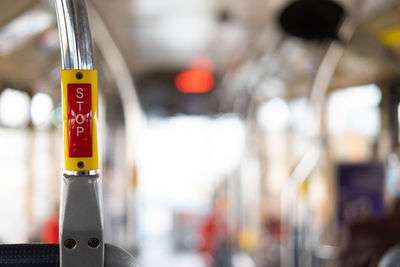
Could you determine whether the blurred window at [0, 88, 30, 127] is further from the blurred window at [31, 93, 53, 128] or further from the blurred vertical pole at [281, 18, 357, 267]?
the blurred vertical pole at [281, 18, 357, 267]

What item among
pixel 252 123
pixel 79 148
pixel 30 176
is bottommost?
pixel 30 176

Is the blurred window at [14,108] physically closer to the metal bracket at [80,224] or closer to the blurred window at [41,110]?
the blurred window at [41,110]

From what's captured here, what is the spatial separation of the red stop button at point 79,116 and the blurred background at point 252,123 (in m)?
1.88

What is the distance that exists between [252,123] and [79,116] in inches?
241

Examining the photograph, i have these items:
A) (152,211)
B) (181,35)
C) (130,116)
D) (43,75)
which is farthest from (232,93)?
(43,75)

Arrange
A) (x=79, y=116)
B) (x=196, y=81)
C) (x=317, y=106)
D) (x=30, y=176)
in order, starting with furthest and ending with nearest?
(x=196, y=81) < (x=317, y=106) < (x=30, y=176) < (x=79, y=116)

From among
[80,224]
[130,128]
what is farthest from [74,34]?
[130,128]

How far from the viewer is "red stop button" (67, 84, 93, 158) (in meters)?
1.11

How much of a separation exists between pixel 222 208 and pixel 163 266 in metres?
1.28

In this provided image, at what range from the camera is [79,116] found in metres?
1.11

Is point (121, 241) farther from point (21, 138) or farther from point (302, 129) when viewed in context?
point (21, 138)

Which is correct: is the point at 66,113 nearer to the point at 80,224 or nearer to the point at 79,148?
the point at 79,148

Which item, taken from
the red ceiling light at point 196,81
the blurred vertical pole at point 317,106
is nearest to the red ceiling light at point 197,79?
the red ceiling light at point 196,81

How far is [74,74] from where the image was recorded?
1.13 m
